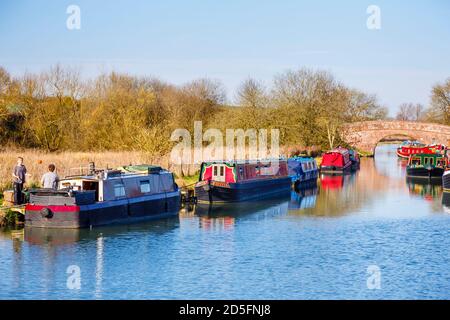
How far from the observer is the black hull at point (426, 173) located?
40.4m

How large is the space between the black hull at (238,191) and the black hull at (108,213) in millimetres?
2681

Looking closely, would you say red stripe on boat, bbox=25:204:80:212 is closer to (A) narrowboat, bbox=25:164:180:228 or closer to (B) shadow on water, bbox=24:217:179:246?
(A) narrowboat, bbox=25:164:180:228

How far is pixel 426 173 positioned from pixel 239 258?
86.2 ft

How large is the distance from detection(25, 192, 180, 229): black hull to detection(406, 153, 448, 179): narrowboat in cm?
2150

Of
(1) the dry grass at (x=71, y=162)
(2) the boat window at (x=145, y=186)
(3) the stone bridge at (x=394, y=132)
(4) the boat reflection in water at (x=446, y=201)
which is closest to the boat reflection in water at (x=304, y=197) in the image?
(1) the dry grass at (x=71, y=162)

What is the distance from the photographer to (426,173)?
1590 inches

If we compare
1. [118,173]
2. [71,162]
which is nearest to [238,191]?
[71,162]

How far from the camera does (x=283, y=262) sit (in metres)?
16.0

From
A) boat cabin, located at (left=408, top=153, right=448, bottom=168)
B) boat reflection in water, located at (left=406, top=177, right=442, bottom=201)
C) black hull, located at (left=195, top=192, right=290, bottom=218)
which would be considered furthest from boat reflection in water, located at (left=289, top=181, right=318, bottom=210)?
boat cabin, located at (left=408, top=153, right=448, bottom=168)

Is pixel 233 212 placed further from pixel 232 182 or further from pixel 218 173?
pixel 218 173

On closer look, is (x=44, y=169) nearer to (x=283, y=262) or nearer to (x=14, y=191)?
(x=14, y=191)

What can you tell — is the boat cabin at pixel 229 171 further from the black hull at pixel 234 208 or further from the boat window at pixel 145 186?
the boat window at pixel 145 186

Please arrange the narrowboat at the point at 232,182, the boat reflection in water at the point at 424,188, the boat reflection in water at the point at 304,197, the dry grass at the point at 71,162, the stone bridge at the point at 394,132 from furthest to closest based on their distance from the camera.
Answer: the stone bridge at the point at 394,132 < the boat reflection in water at the point at 424,188 < the boat reflection in water at the point at 304,197 < the narrowboat at the point at 232,182 < the dry grass at the point at 71,162

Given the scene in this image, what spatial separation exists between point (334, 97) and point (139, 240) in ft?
126
